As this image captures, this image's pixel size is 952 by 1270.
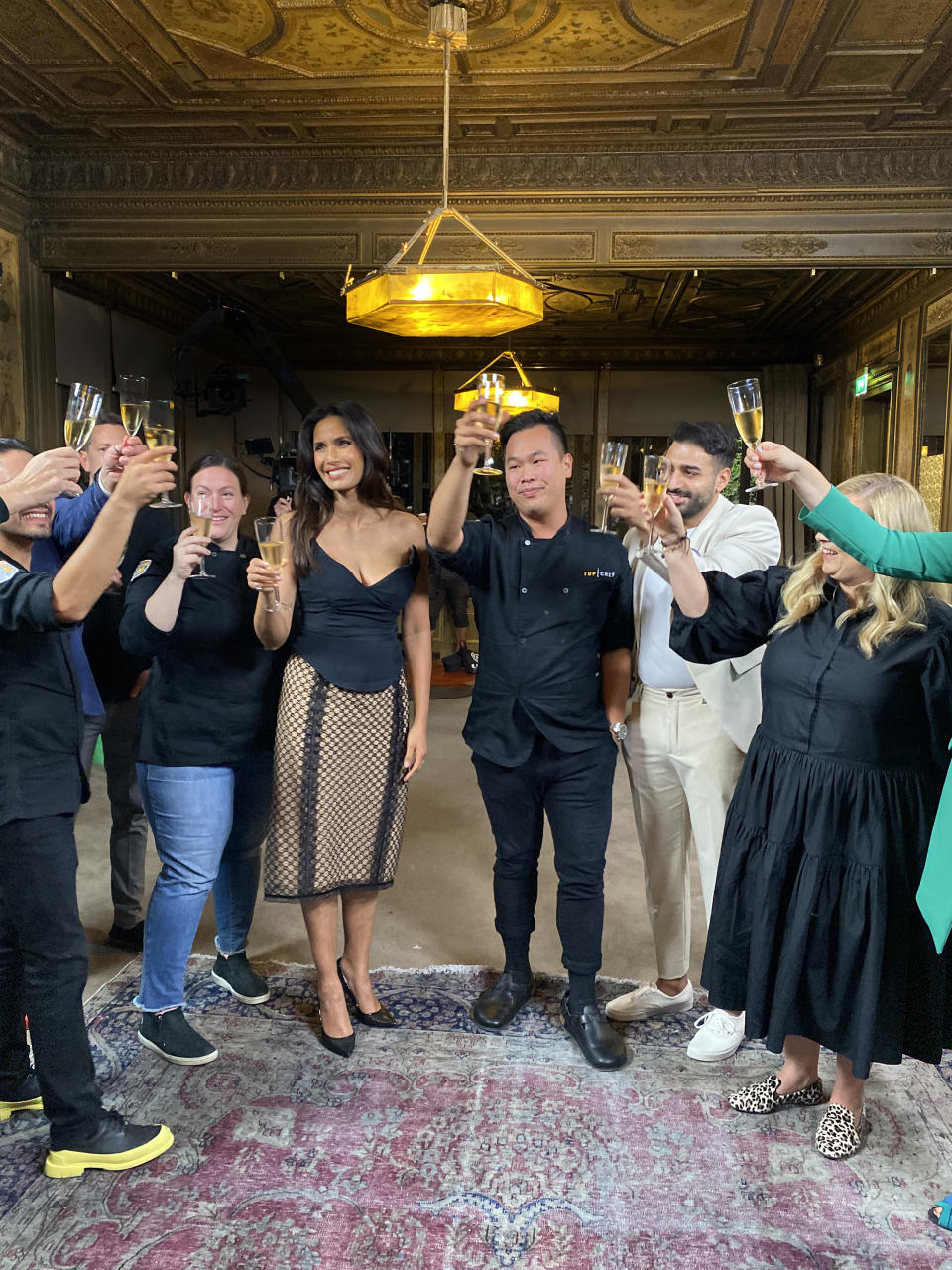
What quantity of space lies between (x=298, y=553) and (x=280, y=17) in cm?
348

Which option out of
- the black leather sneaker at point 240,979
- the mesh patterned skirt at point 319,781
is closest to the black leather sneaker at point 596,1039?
the mesh patterned skirt at point 319,781

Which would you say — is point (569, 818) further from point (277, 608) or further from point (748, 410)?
point (748, 410)

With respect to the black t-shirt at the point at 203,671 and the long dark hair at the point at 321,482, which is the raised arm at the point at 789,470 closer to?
the long dark hair at the point at 321,482

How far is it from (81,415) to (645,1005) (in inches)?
87.6

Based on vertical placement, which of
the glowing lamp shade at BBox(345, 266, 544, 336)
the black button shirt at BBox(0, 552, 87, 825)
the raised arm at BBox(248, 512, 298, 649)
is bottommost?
the black button shirt at BBox(0, 552, 87, 825)

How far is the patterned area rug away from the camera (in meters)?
1.92

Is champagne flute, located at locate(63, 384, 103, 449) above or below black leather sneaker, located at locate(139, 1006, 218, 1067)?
above

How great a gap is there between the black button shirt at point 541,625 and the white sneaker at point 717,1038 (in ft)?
2.82

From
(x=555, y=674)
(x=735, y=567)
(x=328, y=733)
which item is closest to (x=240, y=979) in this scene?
(x=328, y=733)

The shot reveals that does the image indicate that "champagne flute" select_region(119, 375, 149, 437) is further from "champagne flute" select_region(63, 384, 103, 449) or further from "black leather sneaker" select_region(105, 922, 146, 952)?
"black leather sneaker" select_region(105, 922, 146, 952)

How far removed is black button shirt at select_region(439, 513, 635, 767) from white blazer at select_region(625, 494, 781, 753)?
0.56ft

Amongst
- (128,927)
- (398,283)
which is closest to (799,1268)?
(128,927)

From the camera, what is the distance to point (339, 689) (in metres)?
2.55

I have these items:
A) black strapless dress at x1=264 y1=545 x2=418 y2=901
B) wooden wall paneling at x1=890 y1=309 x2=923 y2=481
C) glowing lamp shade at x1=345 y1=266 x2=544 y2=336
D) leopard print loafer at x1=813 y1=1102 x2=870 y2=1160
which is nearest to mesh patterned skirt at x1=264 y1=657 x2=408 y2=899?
black strapless dress at x1=264 y1=545 x2=418 y2=901
